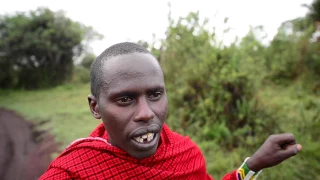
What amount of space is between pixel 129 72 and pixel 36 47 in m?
16.6

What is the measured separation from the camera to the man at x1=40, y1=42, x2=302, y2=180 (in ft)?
4.09

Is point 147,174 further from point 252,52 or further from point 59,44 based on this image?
point 59,44

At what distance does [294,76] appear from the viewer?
8508 millimetres

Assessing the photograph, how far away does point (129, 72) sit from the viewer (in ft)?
4.10

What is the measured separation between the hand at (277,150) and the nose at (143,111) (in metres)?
0.60

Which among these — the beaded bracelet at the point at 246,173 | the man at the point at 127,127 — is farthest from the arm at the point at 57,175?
the beaded bracelet at the point at 246,173

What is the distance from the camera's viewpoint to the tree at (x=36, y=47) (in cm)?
1631

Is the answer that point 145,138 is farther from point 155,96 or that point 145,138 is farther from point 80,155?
point 80,155

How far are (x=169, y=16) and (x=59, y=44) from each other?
513 inches

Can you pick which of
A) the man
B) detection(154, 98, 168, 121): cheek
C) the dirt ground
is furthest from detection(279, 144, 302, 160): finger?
the dirt ground

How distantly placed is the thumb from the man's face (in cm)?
60

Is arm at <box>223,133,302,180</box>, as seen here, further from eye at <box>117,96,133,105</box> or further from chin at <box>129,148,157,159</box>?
eye at <box>117,96,133,105</box>

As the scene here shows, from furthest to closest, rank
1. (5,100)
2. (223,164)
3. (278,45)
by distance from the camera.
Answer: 1. (5,100)
2. (278,45)
3. (223,164)

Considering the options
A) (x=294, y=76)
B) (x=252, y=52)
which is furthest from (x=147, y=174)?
(x=294, y=76)
